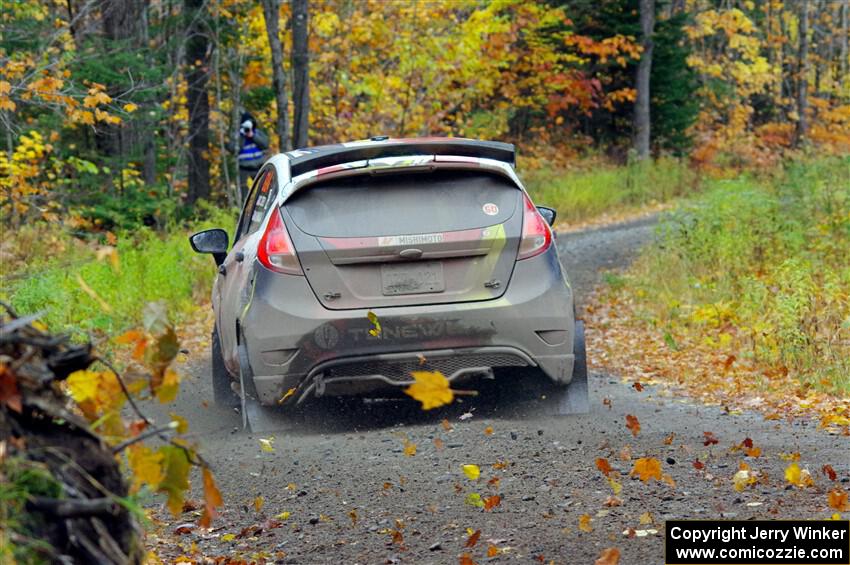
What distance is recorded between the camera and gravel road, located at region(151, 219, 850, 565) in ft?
17.3

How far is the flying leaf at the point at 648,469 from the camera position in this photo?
5.99 meters

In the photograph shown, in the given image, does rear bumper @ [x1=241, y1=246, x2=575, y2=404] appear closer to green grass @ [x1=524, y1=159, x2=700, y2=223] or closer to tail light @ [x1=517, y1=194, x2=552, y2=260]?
tail light @ [x1=517, y1=194, x2=552, y2=260]

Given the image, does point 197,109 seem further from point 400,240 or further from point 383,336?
point 383,336

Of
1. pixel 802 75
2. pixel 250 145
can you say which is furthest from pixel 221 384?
pixel 802 75

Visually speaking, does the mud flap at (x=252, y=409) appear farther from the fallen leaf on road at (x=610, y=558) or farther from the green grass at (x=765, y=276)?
the green grass at (x=765, y=276)

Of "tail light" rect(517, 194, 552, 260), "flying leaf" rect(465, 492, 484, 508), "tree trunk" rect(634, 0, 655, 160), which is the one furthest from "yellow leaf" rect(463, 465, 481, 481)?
"tree trunk" rect(634, 0, 655, 160)

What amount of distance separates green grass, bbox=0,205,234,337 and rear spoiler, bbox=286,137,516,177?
3.06 metres

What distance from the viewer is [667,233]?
1623 centimetres

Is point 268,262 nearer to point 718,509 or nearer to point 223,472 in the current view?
point 223,472

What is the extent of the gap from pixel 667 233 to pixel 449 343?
9.19 meters

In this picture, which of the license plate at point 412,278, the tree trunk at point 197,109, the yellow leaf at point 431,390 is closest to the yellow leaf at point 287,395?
the license plate at point 412,278

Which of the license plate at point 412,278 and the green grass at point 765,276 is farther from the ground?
the license plate at point 412,278

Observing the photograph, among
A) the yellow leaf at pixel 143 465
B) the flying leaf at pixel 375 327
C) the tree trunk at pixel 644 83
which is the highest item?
the yellow leaf at pixel 143 465

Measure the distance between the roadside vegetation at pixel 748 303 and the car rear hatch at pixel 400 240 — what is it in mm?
2307
